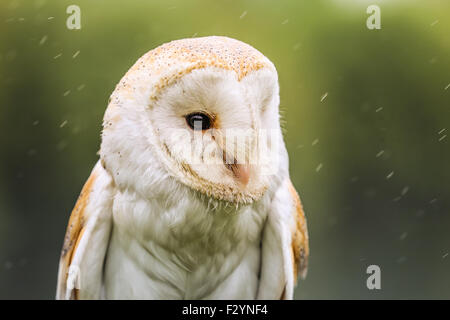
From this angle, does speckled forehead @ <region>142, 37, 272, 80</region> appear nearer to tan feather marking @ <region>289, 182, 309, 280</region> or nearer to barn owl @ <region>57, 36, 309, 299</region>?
barn owl @ <region>57, 36, 309, 299</region>

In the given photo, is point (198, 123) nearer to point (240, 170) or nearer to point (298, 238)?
point (240, 170)

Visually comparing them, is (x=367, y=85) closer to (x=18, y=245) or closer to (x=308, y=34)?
(x=308, y=34)

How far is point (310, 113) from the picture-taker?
170 centimetres

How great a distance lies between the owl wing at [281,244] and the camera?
111 centimetres

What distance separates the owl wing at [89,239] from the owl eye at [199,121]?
0.99 ft

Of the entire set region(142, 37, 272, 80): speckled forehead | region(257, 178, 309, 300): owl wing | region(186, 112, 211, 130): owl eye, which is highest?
region(142, 37, 272, 80): speckled forehead

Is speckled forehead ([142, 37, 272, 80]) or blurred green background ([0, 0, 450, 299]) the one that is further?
blurred green background ([0, 0, 450, 299])

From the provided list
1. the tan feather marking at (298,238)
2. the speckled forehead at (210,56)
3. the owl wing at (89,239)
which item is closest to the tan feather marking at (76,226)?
the owl wing at (89,239)

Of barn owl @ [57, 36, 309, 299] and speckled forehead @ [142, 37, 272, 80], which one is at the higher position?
speckled forehead @ [142, 37, 272, 80]

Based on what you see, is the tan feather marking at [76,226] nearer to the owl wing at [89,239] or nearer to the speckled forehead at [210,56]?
the owl wing at [89,239]

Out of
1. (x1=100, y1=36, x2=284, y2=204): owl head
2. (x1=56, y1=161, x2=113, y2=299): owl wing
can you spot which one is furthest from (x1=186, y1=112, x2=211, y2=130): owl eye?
(x1=56, y1=161, x2=113, y2=299): owl wing

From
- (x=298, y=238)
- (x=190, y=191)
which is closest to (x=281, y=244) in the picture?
(x=298, y=238)

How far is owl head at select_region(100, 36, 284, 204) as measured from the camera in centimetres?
83

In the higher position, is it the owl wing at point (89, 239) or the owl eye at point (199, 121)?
the owl eye at point (199, 121)
